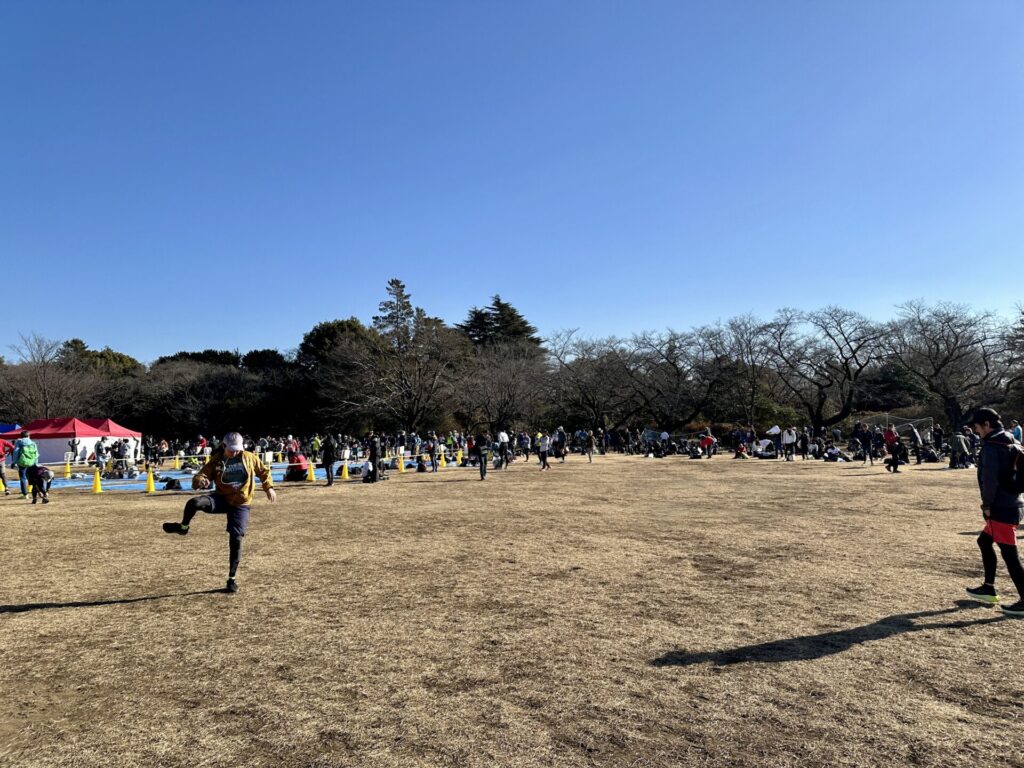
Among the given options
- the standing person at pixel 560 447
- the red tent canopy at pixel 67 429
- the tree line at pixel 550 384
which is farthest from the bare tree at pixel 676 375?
the red tent canopy at pixel 67 429

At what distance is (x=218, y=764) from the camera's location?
301cm

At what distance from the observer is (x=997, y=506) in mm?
5180

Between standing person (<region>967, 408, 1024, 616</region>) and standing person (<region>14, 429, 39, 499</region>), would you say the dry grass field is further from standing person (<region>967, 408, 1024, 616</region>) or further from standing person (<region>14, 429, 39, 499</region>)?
standing person (<region>14, 429, 39, 499</region>)

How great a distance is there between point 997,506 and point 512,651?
4135 mm

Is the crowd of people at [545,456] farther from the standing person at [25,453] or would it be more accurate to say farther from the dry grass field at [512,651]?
the dry grass field at [512,651]

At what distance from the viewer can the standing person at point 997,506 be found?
5059 millimetres

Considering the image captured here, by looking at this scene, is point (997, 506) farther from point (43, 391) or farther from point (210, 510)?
point (43, 391)

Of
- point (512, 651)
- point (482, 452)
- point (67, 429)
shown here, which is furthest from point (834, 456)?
point (67, 429)

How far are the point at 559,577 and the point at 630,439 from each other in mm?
29567

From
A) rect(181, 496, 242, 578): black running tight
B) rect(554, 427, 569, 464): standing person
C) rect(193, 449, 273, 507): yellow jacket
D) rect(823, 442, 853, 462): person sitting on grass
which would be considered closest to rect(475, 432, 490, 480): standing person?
rect(554, 427, 569, 464): standing person

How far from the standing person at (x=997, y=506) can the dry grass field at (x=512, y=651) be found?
351 mm

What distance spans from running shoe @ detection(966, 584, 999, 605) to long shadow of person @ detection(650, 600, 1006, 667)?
23 centimetres

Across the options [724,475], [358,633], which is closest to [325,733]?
[358,633]

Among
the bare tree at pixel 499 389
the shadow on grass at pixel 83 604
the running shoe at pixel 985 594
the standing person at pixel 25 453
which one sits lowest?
the running shoe at pixel 985 594
